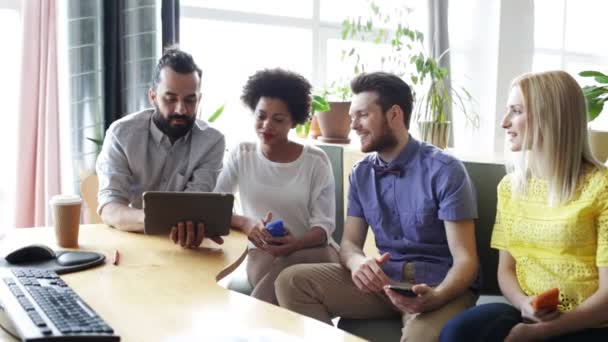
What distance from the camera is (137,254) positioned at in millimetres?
1653

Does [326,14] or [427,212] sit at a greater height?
[326,14]

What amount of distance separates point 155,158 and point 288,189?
1.58ft

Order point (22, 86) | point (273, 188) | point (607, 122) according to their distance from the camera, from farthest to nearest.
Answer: point (607, 122)
point (22, 86)
point (273, 188)

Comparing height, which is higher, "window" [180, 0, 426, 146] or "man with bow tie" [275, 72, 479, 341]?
"window" [180, 0, 426, 146]

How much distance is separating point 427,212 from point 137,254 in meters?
0.88

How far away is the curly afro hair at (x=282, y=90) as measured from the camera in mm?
2420

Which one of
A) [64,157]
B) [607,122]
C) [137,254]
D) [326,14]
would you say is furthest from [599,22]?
[137,254]

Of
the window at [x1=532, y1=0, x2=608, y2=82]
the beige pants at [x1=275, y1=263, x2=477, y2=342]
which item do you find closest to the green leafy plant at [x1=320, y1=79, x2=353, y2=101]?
the beige pants at [x1=275, y1=263, x2=477, y2=342]

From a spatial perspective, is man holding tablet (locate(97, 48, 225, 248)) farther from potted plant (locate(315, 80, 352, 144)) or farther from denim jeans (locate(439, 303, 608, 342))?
potted plant (locate(315, 80, 352, 144))

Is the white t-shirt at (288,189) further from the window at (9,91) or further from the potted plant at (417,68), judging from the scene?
the window at (9,91)

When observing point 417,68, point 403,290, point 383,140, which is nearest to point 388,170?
point 383,140

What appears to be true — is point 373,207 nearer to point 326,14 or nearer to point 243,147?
point 243,147

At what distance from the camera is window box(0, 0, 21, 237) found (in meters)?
3.20

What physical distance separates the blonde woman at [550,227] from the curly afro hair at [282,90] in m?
0.88
